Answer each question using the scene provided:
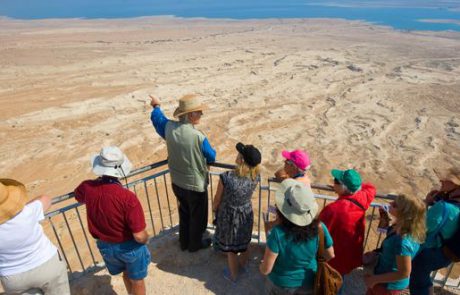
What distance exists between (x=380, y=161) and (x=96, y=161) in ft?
36.9

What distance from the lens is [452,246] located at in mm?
3262

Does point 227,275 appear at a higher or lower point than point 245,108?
higher

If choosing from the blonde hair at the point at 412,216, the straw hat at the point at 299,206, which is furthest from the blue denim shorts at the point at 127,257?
the blonde hair at the point at 412,216

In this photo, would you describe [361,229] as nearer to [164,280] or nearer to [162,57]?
[164,280]

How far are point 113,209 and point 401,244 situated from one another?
2.71 meters

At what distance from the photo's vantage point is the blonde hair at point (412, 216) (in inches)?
114

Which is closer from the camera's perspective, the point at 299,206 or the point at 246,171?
the point at 299,206

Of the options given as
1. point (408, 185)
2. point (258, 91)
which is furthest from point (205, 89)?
point (408, 185)

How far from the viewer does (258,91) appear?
18.9 metres

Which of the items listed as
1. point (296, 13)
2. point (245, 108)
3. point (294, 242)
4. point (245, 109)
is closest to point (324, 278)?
point (294, 242)

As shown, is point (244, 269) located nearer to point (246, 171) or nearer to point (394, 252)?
point (246, 171)

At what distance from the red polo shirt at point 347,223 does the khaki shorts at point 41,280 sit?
2685 millimetres

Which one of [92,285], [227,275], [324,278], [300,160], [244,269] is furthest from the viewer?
[244,269]

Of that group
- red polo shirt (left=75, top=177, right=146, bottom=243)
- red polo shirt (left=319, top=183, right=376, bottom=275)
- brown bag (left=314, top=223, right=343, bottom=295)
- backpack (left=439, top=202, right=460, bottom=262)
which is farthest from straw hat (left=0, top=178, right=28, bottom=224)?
backpack (left=439, top=202, right=460, bottom=262)
